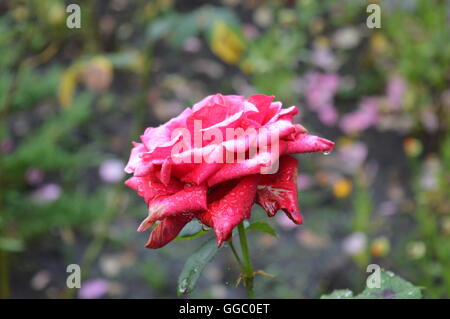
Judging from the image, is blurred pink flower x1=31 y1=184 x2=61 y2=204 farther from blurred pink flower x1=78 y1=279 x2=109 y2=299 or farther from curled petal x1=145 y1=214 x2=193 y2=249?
curled petal x1=145 y1=214 x2=193 y2=249

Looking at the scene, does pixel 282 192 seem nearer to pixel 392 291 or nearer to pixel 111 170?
pixel 392 291

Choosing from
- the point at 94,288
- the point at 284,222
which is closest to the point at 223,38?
the point at 284,222

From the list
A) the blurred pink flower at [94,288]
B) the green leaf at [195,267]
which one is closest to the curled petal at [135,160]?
the green leaf at [195,267]

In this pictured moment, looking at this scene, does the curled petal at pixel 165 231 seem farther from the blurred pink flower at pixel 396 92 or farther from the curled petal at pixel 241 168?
the blurred pink flower at pixel 396 92

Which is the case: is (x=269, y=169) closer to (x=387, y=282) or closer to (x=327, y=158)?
(x=387, y=282)

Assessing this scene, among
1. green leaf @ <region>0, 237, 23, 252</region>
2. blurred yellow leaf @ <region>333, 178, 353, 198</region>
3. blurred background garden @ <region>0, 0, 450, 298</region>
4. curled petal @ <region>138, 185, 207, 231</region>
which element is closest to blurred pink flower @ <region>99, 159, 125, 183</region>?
blurred background garden @ <region>0, 0, 450, 298</region>
